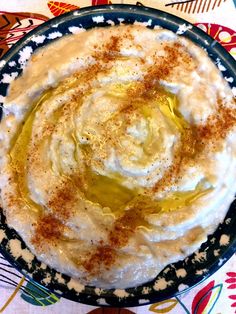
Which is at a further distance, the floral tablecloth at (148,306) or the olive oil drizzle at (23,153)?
the floral tablecloth at (148,306)

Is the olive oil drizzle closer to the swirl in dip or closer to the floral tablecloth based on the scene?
the swirl in dip

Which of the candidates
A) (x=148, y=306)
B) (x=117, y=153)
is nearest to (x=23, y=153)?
(x=117, y=153)

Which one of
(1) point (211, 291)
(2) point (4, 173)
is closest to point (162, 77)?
(2) point (4, 173)

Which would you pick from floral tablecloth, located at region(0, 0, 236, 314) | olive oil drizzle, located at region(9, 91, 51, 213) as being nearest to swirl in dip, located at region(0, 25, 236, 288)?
olive oil drizzle, located at region(9, 91, 51, 213)

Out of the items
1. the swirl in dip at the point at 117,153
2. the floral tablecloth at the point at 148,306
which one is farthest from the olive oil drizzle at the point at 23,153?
the floral tablecloth at the point at 148,306

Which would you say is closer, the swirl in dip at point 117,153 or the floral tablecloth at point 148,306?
the swirl in dip at point 117,153

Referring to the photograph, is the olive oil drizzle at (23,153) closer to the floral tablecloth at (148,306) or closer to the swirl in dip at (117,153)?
the swirl in dip at (117,153)
